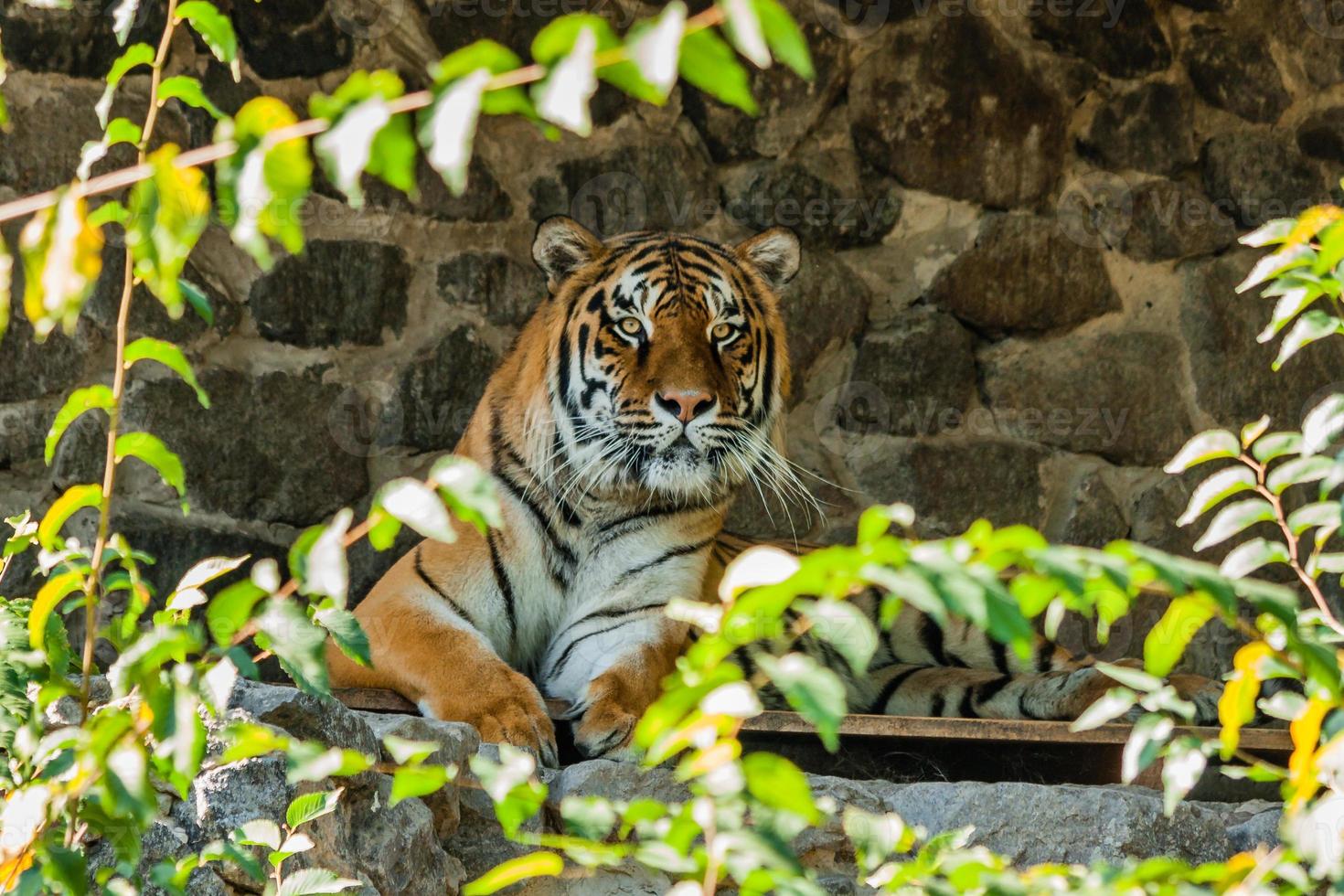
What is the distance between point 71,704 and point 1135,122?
351 cm

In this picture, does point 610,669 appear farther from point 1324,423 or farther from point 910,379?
point 1324,423

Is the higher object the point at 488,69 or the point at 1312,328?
the point at 488,69

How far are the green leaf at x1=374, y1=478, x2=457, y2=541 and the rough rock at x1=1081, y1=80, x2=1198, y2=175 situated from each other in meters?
3.80

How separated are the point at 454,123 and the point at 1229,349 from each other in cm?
401

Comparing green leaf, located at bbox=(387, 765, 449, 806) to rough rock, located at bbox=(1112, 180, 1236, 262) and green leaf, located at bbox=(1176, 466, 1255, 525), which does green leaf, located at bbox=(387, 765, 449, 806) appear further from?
rough rock, located at bbox=(1112, 180, 1236, 262)

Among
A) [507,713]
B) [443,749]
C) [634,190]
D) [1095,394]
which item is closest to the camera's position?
[443,749]

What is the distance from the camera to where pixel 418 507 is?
99 cm

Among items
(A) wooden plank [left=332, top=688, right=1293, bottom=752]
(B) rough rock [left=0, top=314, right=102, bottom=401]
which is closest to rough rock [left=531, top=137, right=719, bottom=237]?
(B) rough rock [left=0, top=314, right=102, bottom=401]

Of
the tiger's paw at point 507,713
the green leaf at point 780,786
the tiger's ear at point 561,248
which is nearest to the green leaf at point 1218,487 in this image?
the green leaf at point 780,786

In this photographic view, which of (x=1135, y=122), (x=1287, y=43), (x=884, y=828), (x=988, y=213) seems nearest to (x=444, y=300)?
(x=988, y=213)

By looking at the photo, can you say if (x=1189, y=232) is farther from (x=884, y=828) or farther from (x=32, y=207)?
(x=32, y=207)

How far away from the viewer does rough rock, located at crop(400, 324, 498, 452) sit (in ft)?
12.8

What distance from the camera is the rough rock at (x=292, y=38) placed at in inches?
150

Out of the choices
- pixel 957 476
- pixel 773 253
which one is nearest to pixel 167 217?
pixel 773 253
